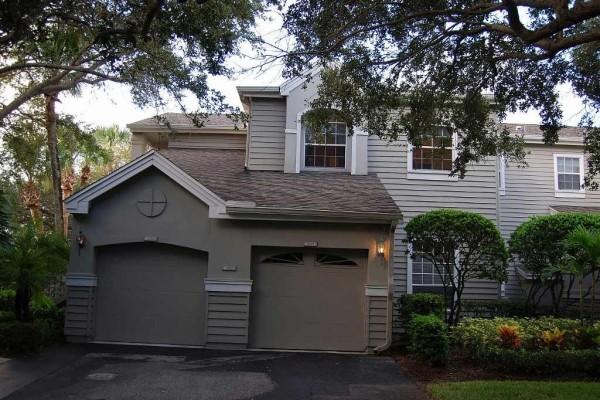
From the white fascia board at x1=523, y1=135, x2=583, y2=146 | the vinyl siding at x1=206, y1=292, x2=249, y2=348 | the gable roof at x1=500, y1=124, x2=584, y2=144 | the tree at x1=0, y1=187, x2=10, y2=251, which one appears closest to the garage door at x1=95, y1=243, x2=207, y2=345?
the vinyl siding at x1=206, y1=292, x2=249, y2=348

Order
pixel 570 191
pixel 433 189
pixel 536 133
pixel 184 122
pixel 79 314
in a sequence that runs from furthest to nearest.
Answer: pixel 536 133, pixel 184 122, pixel 570 191, pixel 433 189, pixel 79 314

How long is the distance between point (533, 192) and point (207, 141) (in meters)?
10.3

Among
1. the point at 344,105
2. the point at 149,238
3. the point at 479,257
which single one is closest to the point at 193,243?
the point at 149,238

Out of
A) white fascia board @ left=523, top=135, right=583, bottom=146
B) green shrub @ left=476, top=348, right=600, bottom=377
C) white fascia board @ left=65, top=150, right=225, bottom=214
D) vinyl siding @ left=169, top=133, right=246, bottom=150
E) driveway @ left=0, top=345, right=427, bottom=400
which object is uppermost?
white fascia board @ left=523, top=135, right=583, bottom=146

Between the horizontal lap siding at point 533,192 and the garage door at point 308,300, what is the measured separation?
6071mm

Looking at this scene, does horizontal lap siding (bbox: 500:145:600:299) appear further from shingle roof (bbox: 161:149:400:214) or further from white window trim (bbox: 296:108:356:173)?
white window trim (bbox: 296:108:356:173)

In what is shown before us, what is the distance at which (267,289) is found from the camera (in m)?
12.6

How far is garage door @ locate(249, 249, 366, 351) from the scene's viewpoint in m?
12.5

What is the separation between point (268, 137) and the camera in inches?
606

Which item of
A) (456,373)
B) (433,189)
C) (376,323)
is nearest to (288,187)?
(376,323)

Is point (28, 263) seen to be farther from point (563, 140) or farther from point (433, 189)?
point (563, 140)

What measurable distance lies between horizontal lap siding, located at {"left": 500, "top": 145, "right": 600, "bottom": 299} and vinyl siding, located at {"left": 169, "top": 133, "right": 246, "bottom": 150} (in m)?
8.51

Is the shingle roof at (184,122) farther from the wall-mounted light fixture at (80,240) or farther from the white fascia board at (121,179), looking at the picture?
the wall-mounted light fixture at (80,240)

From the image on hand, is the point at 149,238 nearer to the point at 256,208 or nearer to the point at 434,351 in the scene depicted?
the point at 256,208
